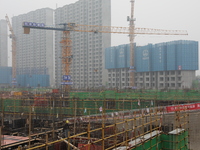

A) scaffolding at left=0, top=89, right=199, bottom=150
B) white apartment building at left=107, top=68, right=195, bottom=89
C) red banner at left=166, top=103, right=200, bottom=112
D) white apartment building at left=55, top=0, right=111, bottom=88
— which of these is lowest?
scaffolding at left=0, top=89, right=199, bottom=150

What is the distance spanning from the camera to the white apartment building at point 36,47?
119 metres

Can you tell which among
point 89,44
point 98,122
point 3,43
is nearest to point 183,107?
point 98,122

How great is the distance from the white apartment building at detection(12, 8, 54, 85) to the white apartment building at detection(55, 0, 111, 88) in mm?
7392

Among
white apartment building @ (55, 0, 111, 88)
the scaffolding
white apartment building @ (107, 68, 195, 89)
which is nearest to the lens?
the scaffolding

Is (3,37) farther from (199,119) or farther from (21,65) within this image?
(199,119)

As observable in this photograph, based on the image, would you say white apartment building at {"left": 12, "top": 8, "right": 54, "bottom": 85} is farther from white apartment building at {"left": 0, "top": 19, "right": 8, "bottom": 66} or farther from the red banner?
the red banner

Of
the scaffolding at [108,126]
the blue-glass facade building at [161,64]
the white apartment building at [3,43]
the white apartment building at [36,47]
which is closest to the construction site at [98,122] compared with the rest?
the scaffolding at [108,126]

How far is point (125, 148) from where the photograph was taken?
7.64 meters

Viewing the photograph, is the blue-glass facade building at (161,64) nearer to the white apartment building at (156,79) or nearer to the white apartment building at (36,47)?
the white apartment building at (156,79)

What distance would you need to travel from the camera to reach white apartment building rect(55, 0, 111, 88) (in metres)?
97.3

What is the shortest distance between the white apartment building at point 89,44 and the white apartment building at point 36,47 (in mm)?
7392

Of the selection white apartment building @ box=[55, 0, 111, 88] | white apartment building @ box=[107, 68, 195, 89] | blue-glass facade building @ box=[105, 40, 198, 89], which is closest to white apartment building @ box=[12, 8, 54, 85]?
white apartment building @ box=[55, 0, 111, 88]

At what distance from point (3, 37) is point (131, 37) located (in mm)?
83069

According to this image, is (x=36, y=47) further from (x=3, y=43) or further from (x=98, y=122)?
(x=98, y=122)
